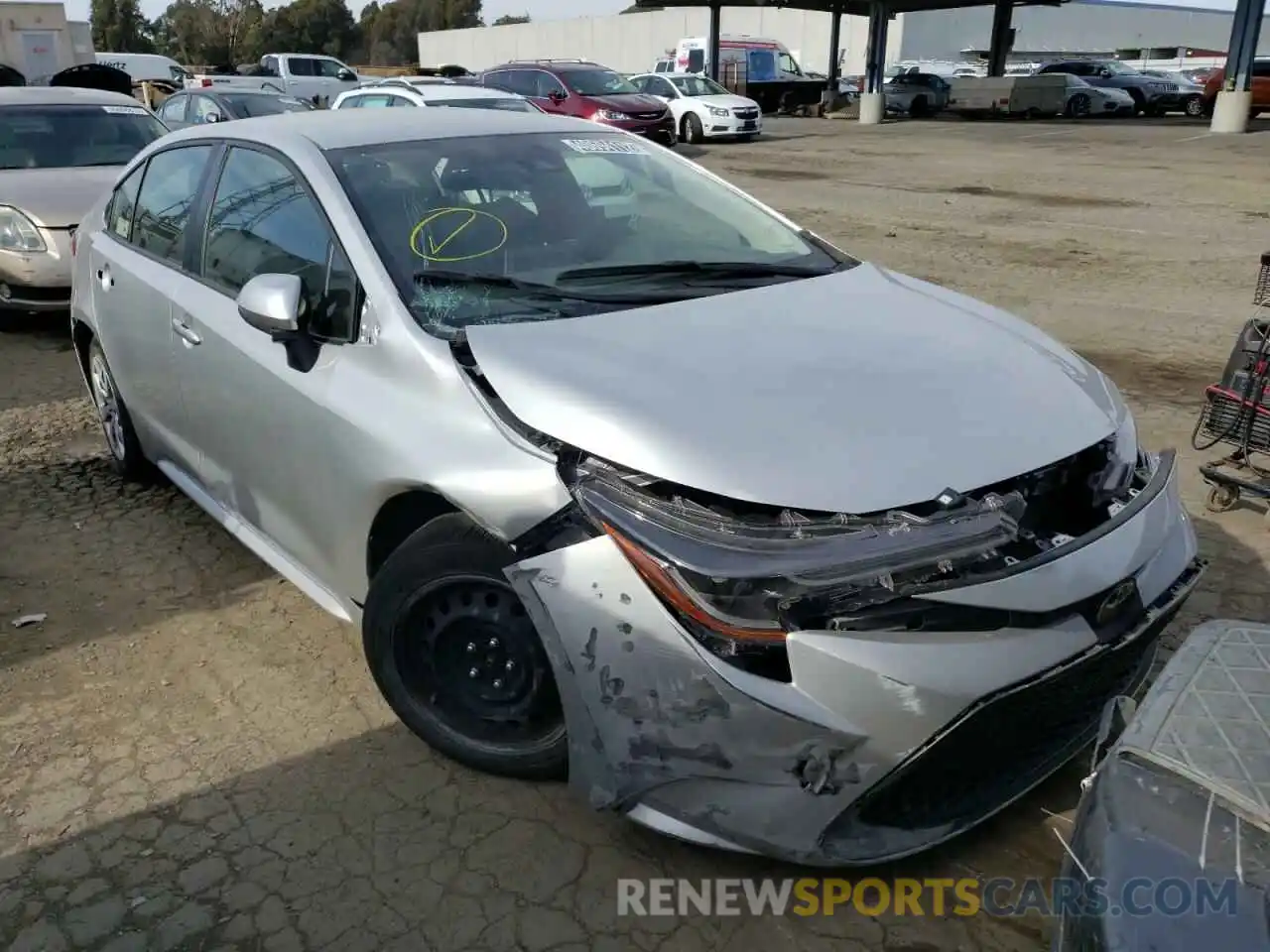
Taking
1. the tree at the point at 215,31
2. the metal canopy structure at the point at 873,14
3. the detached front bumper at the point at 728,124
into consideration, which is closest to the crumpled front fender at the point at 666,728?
the detached front bumper at the point at 728,124

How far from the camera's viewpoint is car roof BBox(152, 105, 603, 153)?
3445 millimetres

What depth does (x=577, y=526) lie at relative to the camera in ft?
7.63

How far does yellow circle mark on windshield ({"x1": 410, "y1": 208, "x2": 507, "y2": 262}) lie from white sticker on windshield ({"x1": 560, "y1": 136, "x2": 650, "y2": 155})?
66cm

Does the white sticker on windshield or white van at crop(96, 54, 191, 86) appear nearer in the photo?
the white sticker on windshield

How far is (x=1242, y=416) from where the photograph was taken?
440 centimetres

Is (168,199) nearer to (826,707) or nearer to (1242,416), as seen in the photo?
(826,707)

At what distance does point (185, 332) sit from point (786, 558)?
2.56 meters

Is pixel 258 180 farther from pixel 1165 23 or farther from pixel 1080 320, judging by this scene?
pixel 1165 23

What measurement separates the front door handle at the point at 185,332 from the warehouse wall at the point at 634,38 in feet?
196

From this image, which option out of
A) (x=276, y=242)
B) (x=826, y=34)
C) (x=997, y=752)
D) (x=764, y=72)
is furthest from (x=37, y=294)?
(x=826, y=34)

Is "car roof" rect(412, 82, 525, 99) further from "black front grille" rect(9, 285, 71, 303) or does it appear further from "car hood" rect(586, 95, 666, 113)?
"black front grille" rect(9, 285, 71, 303)

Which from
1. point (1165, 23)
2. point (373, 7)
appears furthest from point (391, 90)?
point (373, 7)

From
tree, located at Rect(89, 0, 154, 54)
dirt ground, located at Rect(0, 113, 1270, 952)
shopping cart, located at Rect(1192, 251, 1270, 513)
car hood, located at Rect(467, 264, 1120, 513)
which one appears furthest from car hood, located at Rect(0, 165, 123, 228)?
tree, located at Rect(89, 0, 154, 54)

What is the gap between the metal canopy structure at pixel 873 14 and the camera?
1328 inches
